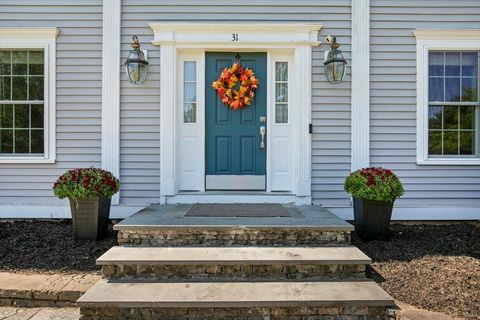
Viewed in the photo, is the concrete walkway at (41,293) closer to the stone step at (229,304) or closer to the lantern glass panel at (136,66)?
the stone step at (229,304)

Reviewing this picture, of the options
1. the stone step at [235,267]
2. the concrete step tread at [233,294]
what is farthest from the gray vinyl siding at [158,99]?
the concrete step tread at [233,294]

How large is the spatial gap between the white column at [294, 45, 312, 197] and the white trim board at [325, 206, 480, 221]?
0.53 metres

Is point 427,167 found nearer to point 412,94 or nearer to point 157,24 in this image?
point 412,94

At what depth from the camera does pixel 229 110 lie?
5289mm

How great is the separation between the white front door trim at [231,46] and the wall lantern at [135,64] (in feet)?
0.81

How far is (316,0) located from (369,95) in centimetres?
148

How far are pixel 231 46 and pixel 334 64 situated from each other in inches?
54.4

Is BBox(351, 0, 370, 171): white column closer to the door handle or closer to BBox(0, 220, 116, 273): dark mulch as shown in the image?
the door handle

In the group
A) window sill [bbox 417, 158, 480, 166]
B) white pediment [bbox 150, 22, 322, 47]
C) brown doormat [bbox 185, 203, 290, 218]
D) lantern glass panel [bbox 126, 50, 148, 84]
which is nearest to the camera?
brown doormat [bbox 185, 203, 290, 218]

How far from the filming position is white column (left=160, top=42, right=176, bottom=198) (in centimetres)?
514

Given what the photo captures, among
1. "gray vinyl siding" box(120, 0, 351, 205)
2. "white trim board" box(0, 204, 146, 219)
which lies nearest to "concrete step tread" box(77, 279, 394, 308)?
"white trim board" box(0, 204, 146, 219)

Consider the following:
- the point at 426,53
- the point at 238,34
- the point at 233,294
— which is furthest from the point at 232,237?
the point at 426,53

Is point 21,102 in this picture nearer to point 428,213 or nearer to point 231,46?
point 231,46

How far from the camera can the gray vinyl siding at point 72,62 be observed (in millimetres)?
5219
